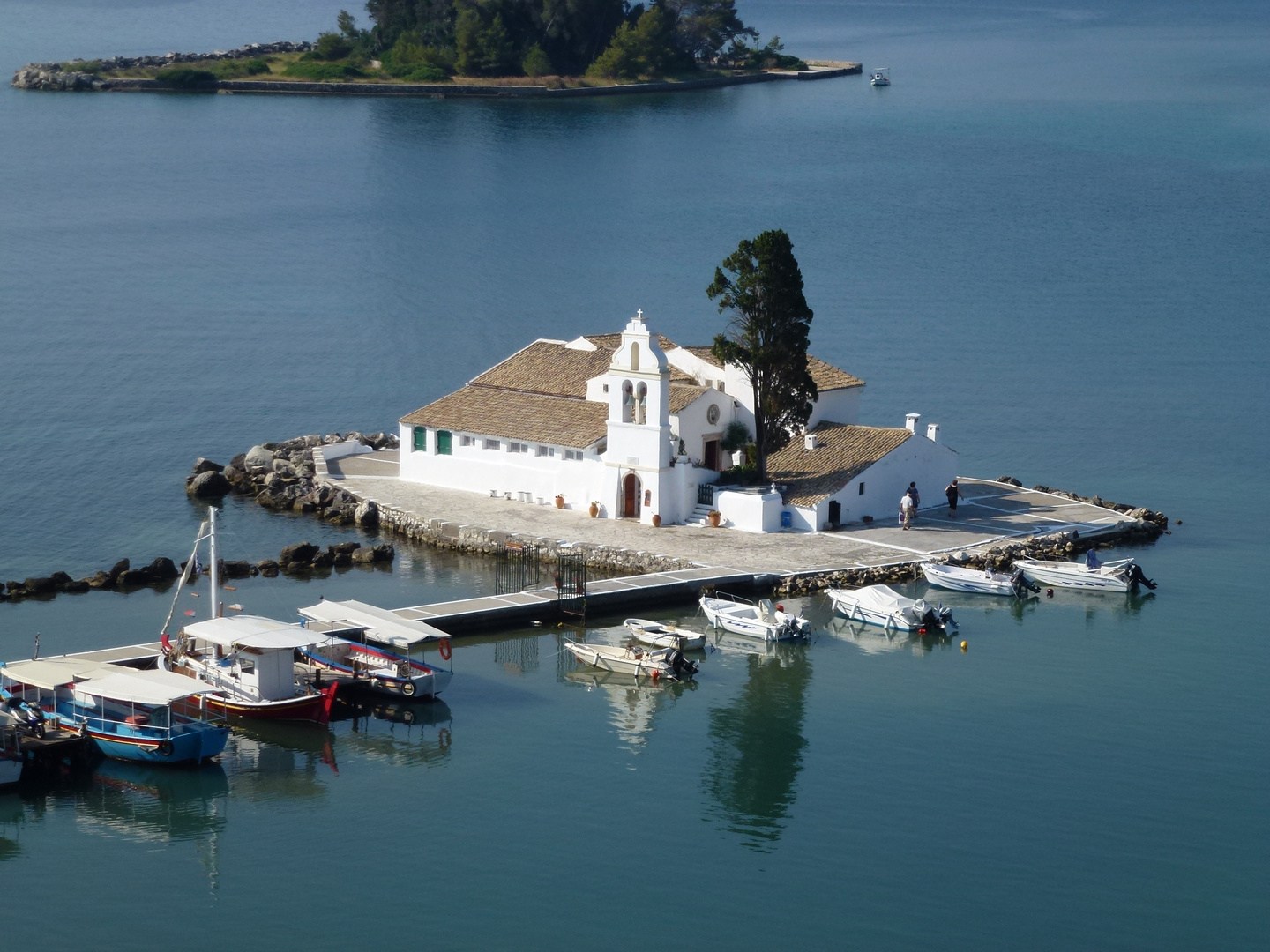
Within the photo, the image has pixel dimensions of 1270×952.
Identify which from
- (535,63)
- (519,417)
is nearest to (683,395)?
(519,417)

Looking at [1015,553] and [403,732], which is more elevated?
[1015,553]

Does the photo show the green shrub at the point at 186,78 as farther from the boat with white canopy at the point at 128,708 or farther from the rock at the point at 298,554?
the boat with white canopy at the point at 128,708

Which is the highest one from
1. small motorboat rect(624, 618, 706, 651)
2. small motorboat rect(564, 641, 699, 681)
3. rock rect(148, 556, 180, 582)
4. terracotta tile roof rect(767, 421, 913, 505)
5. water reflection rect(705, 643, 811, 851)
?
terracotta tile roof rect(767, 421, 913, 505)

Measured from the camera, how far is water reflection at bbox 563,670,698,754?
147ft

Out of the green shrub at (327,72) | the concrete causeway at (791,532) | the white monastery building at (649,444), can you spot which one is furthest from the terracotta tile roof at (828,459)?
the green shrub at (327,72)

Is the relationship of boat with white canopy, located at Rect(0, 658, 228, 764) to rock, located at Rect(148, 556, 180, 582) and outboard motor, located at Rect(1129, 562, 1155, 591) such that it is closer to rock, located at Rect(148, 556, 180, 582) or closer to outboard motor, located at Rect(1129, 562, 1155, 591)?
rock, located at Rect(148, 556, 180, 582)

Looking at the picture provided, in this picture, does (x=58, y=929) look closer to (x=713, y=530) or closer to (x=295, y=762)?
(x=295, y=762)

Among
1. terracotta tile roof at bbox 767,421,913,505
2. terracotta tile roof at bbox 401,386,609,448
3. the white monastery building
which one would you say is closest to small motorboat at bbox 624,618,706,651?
the white monastery building

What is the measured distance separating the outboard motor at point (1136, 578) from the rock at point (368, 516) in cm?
2343

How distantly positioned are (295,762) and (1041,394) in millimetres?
46816

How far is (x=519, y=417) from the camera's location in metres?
62.2

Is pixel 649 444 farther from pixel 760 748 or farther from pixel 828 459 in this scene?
pixel 760 748

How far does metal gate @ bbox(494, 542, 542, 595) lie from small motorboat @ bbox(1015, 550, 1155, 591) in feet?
45.9

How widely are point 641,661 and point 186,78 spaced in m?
138
